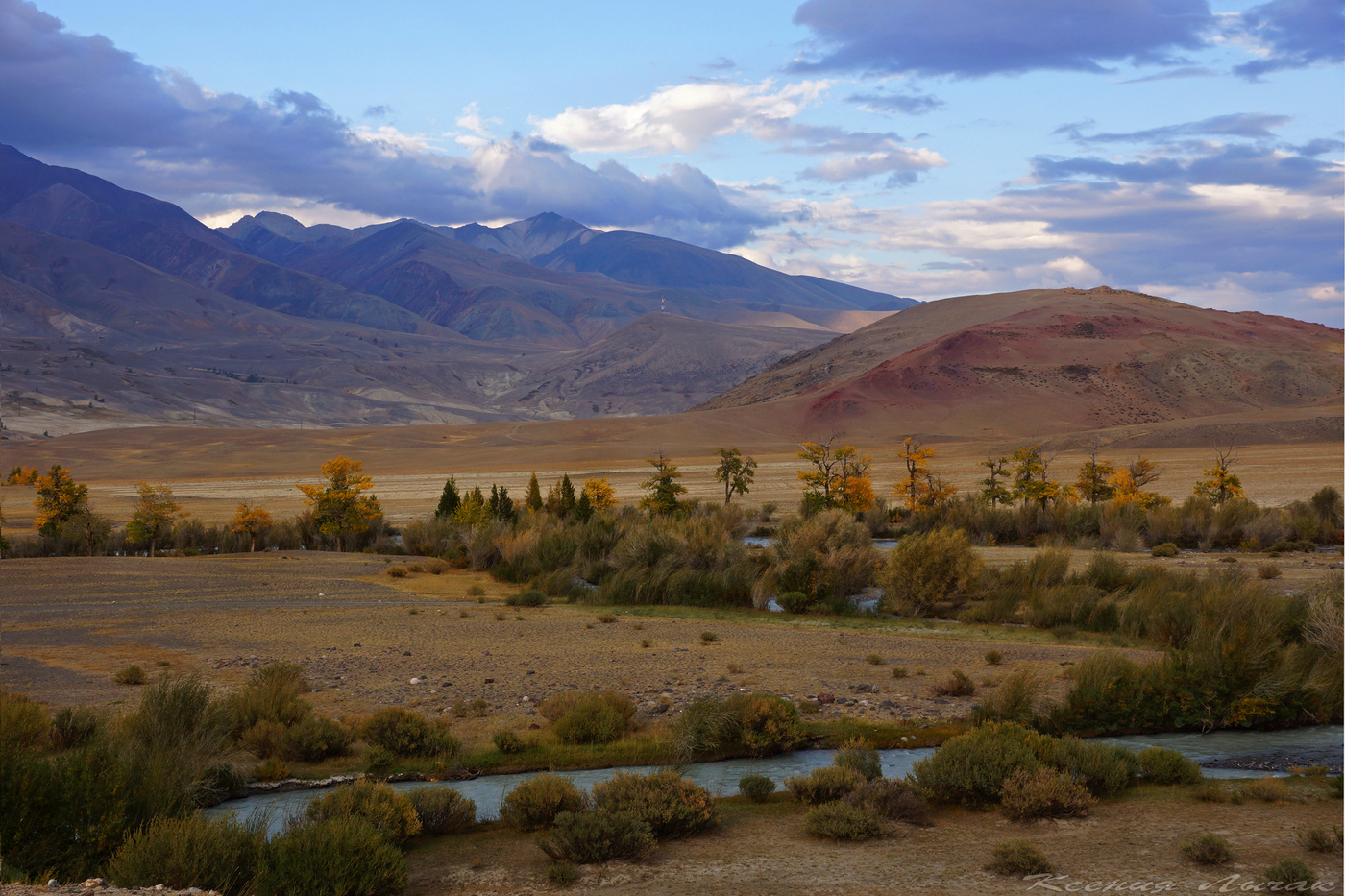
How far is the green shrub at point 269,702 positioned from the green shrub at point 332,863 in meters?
4.56

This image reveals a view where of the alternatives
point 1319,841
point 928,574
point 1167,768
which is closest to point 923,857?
point 1319,841

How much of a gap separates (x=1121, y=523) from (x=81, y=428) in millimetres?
116099

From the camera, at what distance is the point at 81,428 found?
114062 mm

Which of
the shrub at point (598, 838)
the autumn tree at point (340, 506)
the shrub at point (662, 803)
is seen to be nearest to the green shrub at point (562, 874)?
the shrub at point (598, 838)

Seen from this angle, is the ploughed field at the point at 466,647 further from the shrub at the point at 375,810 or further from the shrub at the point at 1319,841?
the shrub at the point at 1319,841

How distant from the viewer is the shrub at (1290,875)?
24.6 feet

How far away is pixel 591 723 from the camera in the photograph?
12.2m

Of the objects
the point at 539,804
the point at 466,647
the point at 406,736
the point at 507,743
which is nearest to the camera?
the point at 539,804

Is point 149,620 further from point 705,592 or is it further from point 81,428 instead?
point 81,428

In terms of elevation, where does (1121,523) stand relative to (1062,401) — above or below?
below

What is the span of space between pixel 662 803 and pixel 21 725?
686 centimetres

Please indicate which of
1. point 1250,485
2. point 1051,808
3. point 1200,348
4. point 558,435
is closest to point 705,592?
point 1051,808

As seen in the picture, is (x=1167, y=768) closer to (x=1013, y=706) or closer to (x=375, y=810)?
(x=1013, y=706)

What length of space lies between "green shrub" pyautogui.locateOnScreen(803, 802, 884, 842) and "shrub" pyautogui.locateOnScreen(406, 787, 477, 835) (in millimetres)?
3173
